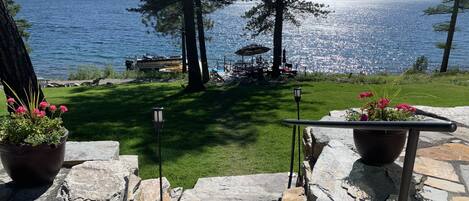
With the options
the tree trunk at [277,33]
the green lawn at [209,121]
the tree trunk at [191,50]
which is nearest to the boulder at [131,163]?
the green lawn at [209,121]

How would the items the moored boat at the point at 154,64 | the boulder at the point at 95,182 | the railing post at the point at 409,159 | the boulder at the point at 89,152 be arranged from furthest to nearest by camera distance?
the moored boat at the point at 154,64
the boulder at the point at 89,152
the boulder at the point at 95,182
the railing post at the point at 409,159

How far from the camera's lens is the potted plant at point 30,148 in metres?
3.00

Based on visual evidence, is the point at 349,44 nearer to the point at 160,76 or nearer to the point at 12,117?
the point at 160,76

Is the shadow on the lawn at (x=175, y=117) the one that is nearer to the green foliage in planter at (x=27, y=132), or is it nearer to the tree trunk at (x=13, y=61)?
the tree trunk at (x=13, y=61)

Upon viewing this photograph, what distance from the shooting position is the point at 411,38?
52.8 m

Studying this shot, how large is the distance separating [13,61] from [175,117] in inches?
190

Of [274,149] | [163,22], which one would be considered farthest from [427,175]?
[163,22]

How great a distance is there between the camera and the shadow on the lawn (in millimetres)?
7445

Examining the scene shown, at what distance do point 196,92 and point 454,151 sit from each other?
10289 millimetres

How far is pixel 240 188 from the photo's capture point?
4.91 meters

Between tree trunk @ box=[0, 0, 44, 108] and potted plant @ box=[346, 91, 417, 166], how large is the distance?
3724mm

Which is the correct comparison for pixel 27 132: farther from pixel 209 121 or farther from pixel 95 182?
pixel 209 121

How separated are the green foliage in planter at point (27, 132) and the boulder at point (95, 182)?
33 centimetres

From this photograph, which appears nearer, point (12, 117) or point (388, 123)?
point (388, 123)
